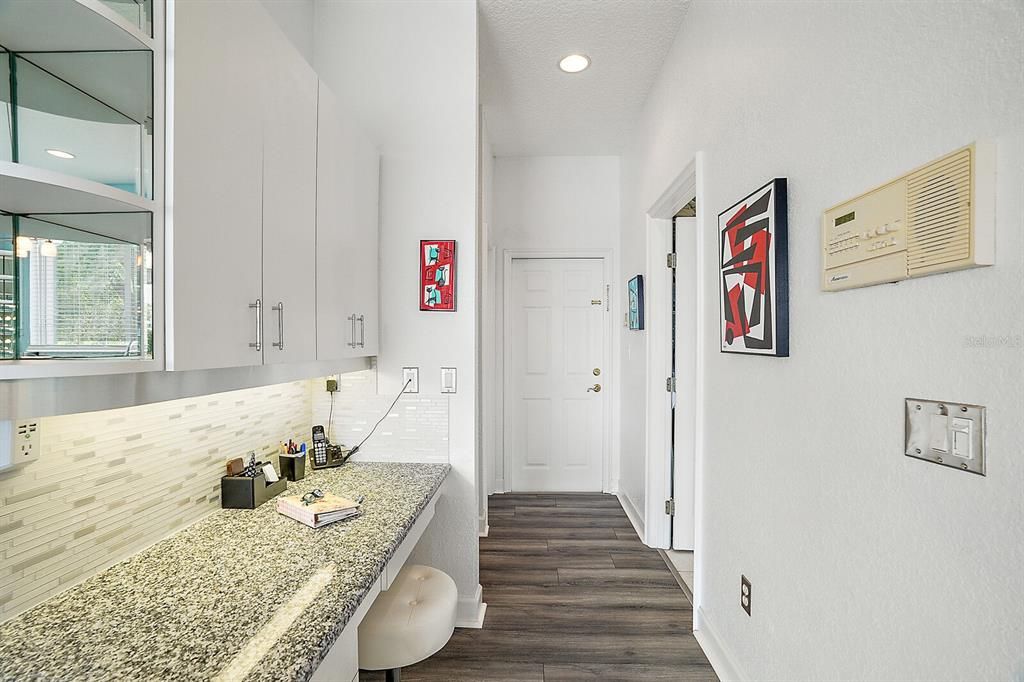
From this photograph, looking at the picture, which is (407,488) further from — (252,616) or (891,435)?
(891,435)

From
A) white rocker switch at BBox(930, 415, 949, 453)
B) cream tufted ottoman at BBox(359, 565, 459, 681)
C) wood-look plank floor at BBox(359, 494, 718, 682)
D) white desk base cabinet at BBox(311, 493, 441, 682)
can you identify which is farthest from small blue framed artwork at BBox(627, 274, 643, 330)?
white rocker switch at BBox(930, 415, 949, 453)

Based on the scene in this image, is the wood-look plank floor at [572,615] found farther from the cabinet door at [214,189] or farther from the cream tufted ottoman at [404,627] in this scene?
the cabinet door at [214,189]

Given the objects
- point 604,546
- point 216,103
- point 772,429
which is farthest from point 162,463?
point 604,546

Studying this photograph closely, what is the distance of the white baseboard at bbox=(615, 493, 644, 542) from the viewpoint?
3654 mm

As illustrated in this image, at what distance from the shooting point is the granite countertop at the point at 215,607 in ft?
3.13

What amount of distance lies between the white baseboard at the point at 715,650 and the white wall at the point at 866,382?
4 centimetres

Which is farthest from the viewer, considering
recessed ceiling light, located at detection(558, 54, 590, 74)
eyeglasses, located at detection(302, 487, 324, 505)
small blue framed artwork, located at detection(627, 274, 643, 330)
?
small blue framed artwork, located at detection(627, 274, 643, 330)

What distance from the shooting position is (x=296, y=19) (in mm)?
2379

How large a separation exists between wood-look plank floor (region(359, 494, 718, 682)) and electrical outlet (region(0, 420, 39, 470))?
1.48 meters

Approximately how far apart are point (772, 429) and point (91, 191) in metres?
1.83

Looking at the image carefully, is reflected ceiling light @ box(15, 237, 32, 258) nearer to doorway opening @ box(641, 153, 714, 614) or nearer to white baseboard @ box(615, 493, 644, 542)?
doorway opening @ box(641, 153, 714, 614)

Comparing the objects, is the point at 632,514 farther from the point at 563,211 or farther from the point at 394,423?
the point at 563,211

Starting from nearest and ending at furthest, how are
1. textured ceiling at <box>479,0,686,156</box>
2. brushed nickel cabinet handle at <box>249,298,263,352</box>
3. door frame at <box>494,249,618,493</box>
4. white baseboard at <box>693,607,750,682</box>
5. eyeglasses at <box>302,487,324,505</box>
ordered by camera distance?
brushed nickel cabinet handle at <box>249,298,263,352</box>, eyeglasses at <box>302,487,324,505</box>, white baseboard at <box>693,607,750,682</box>, textured ceiling at <box>479,0,686,156</box>, door frame at <box>494,249,618,493</box>

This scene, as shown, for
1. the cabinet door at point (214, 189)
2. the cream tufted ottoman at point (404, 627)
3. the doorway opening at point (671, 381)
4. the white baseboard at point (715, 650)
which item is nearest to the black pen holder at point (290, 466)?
the cream tufted ottoman at point (404, 627)
